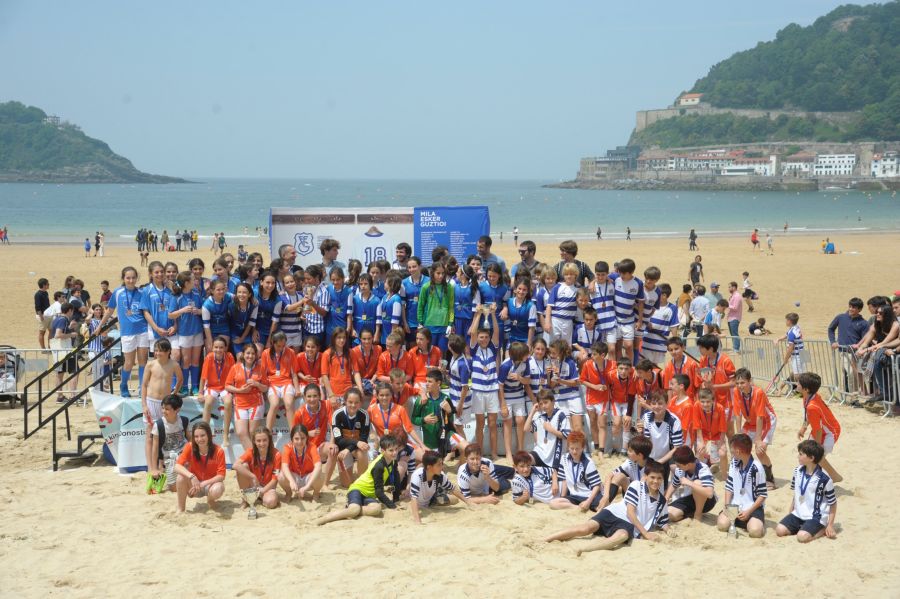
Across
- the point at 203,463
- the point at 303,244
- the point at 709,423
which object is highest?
the point at 303,244

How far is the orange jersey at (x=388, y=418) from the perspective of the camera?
9266 mm

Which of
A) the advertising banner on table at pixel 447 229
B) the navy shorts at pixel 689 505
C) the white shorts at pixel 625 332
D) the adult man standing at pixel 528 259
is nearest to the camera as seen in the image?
the navy shorts at pixel 689 505

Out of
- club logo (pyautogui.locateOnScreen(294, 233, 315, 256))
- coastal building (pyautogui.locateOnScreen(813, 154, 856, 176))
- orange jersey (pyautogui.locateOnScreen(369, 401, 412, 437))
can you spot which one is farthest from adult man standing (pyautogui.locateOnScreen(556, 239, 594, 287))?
coastal building (pyautogui.locateOnScreen(813, 154, 856, 176))

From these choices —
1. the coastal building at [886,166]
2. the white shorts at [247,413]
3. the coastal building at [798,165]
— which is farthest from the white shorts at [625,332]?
the coastal building at [886,166]

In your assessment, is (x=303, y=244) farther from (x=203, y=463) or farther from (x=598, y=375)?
(x=598, y=375)

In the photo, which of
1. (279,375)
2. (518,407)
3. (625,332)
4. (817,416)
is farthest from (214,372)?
(817,416)

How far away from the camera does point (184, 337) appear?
10.3 m

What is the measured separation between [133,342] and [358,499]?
4.10 meters

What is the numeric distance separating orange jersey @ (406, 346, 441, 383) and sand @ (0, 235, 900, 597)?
1777 millimetres

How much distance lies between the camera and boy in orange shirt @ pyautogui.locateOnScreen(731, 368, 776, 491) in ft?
30.2

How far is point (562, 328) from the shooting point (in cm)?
1061

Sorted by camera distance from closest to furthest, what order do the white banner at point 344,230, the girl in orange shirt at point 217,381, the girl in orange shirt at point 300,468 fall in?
the girl in orange shirt at point 300,468 → the girl in orange shirt at point 217,381 → the white banner at point 344,230

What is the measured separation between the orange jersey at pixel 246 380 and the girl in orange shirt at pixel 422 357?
1.74m

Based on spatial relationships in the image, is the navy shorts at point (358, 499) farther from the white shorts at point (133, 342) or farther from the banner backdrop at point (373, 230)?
the banner backdrop at point (373, 230)
